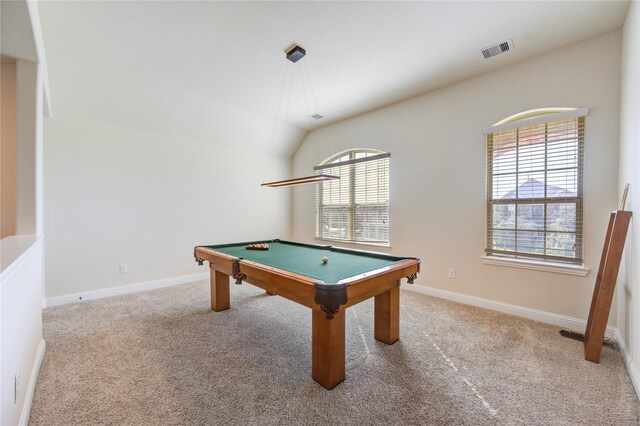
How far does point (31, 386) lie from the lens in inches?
67.5

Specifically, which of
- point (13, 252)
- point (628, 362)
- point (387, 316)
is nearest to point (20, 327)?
point (13, 252)

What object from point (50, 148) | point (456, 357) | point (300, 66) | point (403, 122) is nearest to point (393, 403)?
point (456, 357)

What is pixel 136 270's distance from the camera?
3.99m

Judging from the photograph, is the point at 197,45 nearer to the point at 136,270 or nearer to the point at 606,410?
the point at 136,270

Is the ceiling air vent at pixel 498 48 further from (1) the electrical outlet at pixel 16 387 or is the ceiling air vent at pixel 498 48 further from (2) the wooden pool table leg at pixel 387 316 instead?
(1) the electrical outlet at pixel 16 387

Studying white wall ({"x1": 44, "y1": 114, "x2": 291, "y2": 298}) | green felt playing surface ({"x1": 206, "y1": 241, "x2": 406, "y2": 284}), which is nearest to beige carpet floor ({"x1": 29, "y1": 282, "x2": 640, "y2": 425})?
green felt playing surface ({"x1": 206, "y1": 241, "x2": 406, "y2": 284})

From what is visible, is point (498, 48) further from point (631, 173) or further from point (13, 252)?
point (13, 252)

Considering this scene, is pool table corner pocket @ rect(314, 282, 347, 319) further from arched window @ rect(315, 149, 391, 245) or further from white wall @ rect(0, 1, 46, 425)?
arched window @ rect(315, 149, 391, 245)

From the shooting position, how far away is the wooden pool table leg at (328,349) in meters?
1.83

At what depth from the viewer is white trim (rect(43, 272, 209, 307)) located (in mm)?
3381

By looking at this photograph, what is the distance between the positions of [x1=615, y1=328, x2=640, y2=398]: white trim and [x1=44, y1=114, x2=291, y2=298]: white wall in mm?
5078

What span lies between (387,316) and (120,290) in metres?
3.75

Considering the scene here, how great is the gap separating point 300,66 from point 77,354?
360 cm

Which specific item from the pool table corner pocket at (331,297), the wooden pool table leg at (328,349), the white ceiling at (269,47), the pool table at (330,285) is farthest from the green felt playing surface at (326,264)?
the white ceiling at (269,47)
